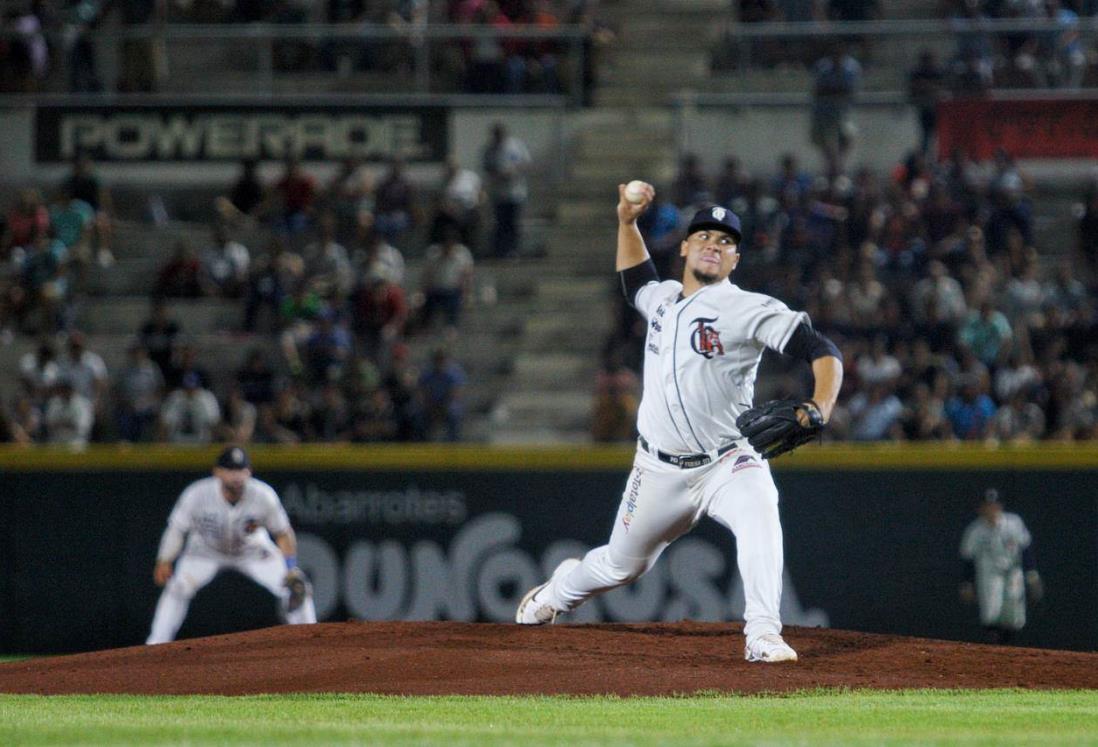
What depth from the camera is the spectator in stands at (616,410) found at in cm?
1806

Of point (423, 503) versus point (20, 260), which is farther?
point (20, 260)

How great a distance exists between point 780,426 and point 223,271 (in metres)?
13.8

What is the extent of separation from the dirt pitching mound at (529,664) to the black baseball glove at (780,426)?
3.81 feet

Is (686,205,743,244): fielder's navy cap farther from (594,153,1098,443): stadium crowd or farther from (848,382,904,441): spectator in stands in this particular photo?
(848,382,904,441): spectator in stands

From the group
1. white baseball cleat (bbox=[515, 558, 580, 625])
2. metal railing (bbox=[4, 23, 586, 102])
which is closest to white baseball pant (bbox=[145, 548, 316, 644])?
white baseball cleat (bbox=[515, 558, 580, 625])

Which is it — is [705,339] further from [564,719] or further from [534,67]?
[534,67]

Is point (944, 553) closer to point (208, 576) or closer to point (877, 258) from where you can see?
point (877, 258)

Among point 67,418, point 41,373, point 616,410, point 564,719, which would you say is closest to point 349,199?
point 41,373

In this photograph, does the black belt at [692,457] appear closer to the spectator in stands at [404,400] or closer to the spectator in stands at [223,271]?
the spectator in stands at [404,400]

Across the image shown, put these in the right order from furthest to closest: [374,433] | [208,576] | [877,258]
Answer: [877,258]
[374,433]
[208,576]

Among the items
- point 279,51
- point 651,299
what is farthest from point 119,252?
point 651,299

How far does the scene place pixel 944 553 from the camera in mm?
16719

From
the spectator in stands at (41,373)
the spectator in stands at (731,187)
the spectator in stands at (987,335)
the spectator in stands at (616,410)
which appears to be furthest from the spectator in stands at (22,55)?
the spectator in stands at (987,335)

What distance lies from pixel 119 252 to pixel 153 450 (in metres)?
5.97
